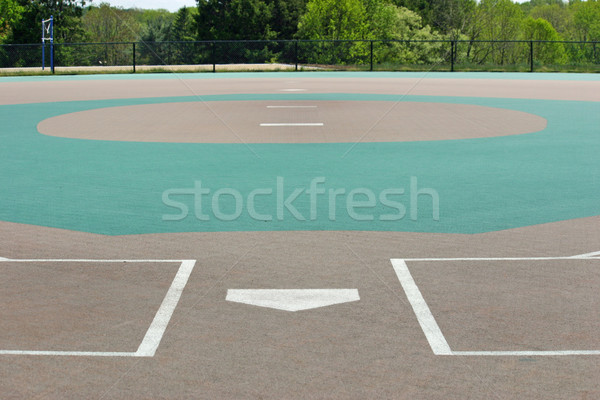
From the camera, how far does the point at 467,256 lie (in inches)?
293

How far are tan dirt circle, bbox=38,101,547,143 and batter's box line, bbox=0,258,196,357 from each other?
345 inches

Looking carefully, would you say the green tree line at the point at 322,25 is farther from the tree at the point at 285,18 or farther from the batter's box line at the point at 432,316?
the batter's box line at the point at 432,316

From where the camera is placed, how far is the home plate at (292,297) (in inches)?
238

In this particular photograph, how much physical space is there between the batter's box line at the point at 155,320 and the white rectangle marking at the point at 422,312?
6.25ft

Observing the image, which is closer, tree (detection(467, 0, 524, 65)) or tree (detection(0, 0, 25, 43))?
tree (detection(0, 0, 25, 43))

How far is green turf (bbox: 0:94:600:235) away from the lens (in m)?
8.95

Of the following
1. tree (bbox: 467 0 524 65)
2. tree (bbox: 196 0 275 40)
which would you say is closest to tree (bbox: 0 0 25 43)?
tree (bbox: 196 0 275 40)

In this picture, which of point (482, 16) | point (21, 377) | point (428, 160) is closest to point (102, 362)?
point (21, 377)

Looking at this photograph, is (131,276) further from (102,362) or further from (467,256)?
(467,256)

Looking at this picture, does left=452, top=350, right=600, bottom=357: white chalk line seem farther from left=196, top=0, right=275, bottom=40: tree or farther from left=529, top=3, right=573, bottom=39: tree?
left=529, top=3, right=573, bottom=39: tree

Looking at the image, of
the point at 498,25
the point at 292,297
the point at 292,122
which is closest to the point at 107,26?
the point at 498,25

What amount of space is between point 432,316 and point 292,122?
1375 cm

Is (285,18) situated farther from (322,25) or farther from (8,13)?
(8,13)

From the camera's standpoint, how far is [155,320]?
5.71 meters
